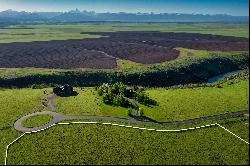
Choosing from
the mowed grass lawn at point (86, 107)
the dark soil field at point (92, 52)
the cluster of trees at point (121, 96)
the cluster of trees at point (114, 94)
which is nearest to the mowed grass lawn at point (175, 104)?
the mowed grass lawn at point (86, 107)

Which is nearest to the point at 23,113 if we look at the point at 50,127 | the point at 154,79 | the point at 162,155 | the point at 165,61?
the point at 50,127

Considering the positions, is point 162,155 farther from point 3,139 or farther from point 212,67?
point 212,67

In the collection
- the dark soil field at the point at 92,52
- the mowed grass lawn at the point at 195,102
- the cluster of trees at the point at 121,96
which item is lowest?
the mowed grass lawn at the point at 195,102

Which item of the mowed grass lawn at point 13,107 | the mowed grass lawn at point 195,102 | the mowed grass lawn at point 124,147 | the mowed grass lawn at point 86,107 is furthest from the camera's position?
the mowed grass lawn at point 195,102

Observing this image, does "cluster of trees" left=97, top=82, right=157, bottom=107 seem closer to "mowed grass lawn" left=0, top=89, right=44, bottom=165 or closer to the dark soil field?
"mowed grass lawn" left=0, top=89, right=44, bottom=165

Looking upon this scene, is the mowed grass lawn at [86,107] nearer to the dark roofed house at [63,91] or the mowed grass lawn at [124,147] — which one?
the dark roofed house at [63,91]

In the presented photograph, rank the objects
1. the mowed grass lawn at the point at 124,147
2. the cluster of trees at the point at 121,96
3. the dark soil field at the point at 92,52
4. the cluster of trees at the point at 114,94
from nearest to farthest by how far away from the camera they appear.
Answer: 1. the mowed grass lawn at the point at 124,147
2. the cluster of trees at the point at 114,94
3. the cluster of trees at the point at 121,96
4. the dark soil field at the point at 92,52
